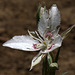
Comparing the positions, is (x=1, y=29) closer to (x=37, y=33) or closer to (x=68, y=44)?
(x=68, y=44)

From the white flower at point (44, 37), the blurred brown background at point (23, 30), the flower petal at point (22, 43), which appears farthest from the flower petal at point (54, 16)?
the blurred brown background at point (23, 30)

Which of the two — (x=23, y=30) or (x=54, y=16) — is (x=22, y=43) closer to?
(x=54, y=16)

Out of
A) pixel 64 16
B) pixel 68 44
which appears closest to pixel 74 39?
pixel 68 44

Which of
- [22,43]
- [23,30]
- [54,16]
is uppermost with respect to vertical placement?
[54,16]

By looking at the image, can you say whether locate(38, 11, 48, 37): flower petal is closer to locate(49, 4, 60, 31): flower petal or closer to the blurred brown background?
locate(49, 4, 60, 31): flower petal

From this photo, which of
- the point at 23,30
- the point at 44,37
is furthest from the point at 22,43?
the point at 23,30

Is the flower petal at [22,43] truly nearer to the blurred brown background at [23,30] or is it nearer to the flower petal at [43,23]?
the flower petal at [43,23]
